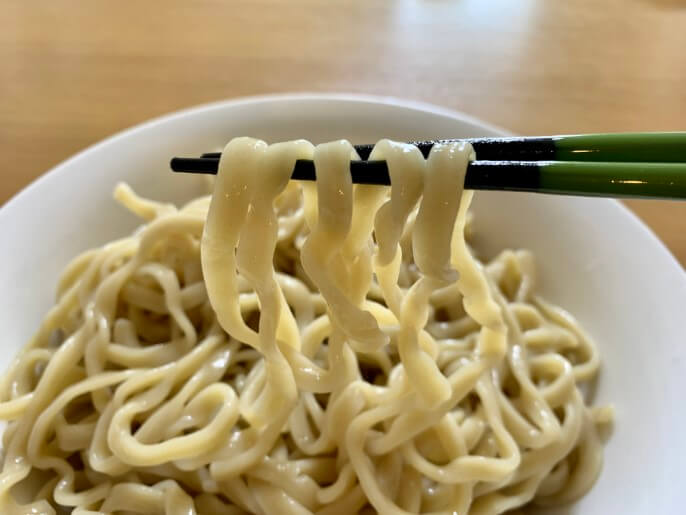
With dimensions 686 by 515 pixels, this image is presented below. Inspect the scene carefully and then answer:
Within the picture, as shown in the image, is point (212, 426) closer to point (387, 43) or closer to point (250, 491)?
point (250, 491)

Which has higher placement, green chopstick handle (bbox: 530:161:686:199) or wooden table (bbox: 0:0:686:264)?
wooden table (bbox: 0:0:686:264)

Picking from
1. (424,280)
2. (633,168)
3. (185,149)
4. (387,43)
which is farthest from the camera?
(387,43)

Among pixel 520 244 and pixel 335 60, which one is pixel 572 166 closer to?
pixel 520 244

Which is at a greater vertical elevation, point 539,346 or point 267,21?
point 267,21

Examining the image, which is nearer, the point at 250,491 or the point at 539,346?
the point at 250,491

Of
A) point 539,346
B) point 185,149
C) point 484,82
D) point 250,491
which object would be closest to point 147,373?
point 250,491

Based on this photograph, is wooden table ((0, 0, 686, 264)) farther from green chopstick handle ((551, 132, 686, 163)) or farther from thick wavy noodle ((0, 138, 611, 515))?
green chopstick handle ((551, 132, 686, 163))

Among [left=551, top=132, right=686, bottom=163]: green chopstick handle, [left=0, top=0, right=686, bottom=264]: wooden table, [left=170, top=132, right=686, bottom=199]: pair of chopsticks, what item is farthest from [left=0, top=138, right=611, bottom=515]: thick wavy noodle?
[left=0, top=0, right=686, bottom=264]: wooden table
